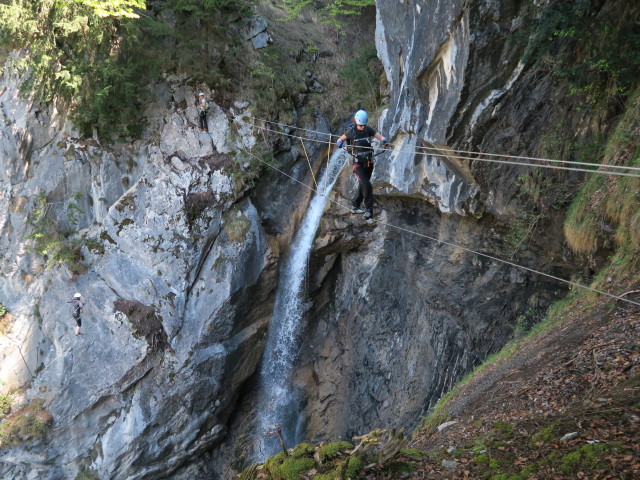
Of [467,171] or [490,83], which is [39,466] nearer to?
[467,171]

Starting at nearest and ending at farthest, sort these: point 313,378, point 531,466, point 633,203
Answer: point 531,466 → point 633,203 → point 313,378

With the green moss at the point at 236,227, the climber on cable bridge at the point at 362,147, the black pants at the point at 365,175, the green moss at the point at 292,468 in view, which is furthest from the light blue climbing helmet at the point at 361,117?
the green moss at the point at 236,227

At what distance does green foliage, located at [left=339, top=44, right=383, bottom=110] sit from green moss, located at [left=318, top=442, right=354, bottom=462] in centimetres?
1111

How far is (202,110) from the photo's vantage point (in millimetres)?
13234

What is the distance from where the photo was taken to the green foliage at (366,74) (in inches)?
549

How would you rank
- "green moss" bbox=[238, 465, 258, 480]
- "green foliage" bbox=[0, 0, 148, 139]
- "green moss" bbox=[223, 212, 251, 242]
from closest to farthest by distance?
"green moss" bbox=[238, 465, 258, 480], "green foliage" bbox=[0, 0, 148, 139], "green moss" bbox=[223, 212, 251, 242]

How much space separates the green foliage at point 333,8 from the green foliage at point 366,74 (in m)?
2.18

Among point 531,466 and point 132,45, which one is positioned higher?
point 132,45

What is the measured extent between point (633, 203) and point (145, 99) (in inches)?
491

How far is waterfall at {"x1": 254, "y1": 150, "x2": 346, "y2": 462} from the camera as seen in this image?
13422 millimetres

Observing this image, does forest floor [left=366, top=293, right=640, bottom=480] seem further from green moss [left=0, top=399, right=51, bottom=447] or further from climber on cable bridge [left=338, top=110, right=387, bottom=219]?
green moss [left=0, top=399, right=51, bottom=447]

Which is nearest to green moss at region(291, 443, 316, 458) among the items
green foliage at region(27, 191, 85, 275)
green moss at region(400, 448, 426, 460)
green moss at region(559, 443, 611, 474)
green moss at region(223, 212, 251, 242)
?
green moss at region(400, 448, 426, 460)

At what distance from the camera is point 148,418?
1203cm

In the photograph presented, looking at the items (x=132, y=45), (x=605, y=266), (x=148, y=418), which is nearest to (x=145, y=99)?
(x=132, y=45)
